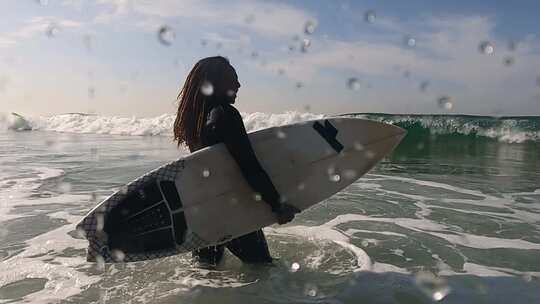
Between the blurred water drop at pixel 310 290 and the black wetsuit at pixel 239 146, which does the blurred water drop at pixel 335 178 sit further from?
the blurred water drop at pixel 310 290

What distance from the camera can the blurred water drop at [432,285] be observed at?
292cm

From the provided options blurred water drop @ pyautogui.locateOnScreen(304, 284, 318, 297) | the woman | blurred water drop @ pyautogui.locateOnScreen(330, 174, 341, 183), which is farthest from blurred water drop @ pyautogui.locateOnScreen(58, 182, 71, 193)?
blurred water drop @ pyautogui.locateOnScreen(304, 284, 318, 297)

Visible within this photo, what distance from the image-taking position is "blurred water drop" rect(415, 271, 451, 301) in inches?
115

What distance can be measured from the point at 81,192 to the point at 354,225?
4166 millimetres

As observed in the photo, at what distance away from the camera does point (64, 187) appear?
690 cm

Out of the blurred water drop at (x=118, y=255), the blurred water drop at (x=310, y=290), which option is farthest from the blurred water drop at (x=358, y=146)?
the blurred water drop at (x=118, y=255)

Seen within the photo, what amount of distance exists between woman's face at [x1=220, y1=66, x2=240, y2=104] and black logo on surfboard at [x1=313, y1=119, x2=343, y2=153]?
1.16m

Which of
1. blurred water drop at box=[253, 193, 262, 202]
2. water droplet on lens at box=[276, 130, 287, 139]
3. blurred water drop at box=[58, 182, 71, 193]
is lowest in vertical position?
blurred water drop at box=[58, 182, 71, 193]

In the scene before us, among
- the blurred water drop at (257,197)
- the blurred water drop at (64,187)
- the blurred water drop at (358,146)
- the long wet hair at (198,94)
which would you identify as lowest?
the blurred water drop at (64,187)

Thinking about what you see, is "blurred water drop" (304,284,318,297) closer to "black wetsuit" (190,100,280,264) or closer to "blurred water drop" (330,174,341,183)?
"black wetsuit" (190,100,280,264)

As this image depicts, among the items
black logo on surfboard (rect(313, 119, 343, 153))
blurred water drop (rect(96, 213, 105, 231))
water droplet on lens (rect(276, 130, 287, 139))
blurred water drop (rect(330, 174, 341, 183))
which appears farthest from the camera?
black logo on surfboard (rect(313, 119, 343, 153))

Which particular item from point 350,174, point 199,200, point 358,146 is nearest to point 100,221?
point 199,200

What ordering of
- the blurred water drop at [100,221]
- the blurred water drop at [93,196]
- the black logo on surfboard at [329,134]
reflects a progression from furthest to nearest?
1. the blurred water drop at [93,196]
2. the black logo on surfboard at [329,134]
3. the blurred water drop at [100,221]

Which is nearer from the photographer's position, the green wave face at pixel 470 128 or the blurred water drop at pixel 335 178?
the blurred water drop at pixel 335 178
